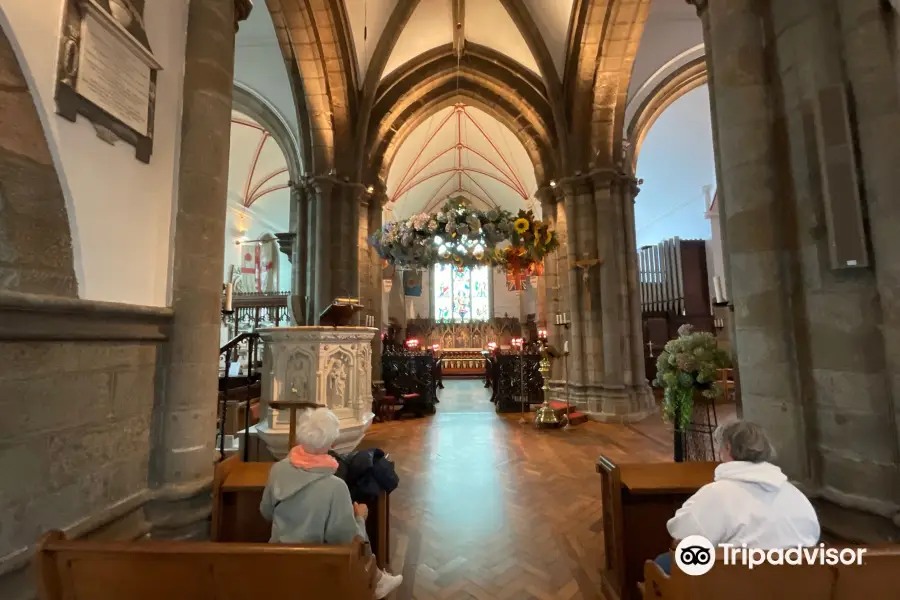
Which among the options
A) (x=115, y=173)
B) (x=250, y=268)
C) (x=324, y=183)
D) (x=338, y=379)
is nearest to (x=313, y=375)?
(x=338, y=379)

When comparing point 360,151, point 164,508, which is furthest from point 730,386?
point 164,508

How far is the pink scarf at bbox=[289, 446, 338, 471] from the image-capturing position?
195 centimetres

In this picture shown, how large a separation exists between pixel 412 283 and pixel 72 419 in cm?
1846

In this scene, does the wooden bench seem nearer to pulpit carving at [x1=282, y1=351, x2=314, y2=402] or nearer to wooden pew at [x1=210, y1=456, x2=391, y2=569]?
wooden pew at [x1=210, y1=456, x2=391, y2=569]

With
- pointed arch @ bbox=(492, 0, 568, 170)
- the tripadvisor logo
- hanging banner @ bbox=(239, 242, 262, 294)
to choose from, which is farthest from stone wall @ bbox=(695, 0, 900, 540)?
hanging banner @ bbox=(239, 242, 262, 294)

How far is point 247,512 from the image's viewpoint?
9.14 ft

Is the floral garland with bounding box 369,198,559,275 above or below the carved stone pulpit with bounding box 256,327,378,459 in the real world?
above

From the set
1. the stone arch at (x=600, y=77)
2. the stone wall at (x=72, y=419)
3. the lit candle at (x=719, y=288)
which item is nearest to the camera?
the stone wall at (x=72, y=419)

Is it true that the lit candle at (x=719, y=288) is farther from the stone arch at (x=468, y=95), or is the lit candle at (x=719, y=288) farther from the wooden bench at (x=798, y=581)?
the stone arch at (x=468, y=95)

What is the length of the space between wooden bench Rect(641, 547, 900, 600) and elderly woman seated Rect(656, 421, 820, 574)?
111 millimetres

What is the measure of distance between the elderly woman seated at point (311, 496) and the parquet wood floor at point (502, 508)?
1129mm

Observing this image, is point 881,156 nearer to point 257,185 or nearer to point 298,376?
point 298,376

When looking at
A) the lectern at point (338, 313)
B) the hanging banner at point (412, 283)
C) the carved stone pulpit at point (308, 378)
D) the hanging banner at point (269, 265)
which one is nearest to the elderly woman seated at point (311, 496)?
the carved stone pulpit at point (308, 378)

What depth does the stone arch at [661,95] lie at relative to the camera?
9445 millimetres
